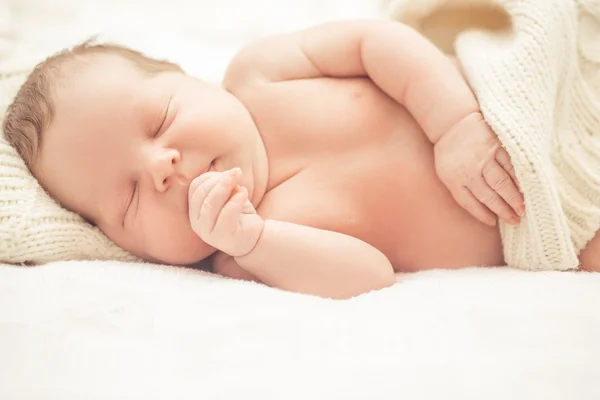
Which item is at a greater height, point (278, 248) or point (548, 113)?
point (548, 113)

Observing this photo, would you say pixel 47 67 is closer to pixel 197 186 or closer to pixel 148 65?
pixel 148 65

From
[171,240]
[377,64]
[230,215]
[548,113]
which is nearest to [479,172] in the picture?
[548,113]

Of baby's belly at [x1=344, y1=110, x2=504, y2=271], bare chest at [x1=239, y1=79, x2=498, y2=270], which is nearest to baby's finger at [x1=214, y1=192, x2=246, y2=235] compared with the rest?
bare chest at [x1=239, y1=79, x2=498, y2=270]

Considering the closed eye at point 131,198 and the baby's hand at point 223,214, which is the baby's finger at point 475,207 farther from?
the closed eye at point 131,198

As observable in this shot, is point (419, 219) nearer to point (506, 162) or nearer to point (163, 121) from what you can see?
point (506, 162)

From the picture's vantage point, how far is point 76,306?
78 cm

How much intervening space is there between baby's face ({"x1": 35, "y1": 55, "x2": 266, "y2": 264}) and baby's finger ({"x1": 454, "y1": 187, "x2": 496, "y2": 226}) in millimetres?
390

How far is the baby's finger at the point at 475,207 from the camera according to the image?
1020 mm

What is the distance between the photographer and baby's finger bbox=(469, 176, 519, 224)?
1.00m

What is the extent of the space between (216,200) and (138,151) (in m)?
0.18

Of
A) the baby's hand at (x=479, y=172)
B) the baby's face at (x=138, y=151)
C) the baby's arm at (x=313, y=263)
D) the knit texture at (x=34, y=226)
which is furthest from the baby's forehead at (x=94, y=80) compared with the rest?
the baby's hand at (x=479, y=172)

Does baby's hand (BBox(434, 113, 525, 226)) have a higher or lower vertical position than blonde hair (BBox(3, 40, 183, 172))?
lower

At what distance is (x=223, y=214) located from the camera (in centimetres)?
92

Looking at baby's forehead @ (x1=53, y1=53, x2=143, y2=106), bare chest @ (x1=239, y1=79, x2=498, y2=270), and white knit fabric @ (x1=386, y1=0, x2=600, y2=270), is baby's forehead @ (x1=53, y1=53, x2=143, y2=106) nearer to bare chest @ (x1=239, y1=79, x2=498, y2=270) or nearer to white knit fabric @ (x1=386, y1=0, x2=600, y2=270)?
bare chest @ (x1=239, y1=79, x2=498, y2=270)
